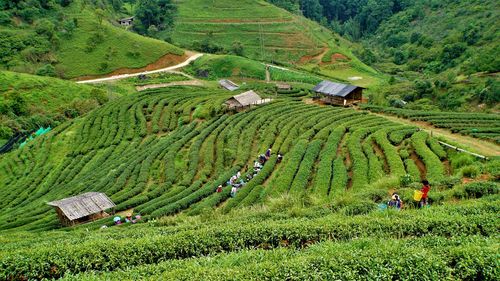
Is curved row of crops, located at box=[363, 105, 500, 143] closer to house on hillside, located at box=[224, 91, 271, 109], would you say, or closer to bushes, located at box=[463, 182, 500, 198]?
bushes, located at box=[463, 182, 500, 198]

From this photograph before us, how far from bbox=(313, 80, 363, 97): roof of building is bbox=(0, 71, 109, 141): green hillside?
1511 inches

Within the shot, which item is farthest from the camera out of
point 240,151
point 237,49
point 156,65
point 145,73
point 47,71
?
point 237,49

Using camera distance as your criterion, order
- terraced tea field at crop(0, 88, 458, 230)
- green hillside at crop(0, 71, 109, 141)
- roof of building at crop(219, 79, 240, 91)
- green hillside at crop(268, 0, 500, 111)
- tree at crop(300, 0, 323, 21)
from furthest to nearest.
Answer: tree at crop(300, 0, 323, 21) → roof of building at crop(219, 79, 240, 91) → green hillside at crop(0, 71, 109, 141) → green hillside at crop(268, 0, 500, 111) → terraced tea field at crop(0, 88, 458, 230)

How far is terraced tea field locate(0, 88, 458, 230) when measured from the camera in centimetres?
2961

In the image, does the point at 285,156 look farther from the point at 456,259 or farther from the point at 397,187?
the point at 456,259

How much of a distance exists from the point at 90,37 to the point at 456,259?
90972mm

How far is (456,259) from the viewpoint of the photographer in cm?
1306

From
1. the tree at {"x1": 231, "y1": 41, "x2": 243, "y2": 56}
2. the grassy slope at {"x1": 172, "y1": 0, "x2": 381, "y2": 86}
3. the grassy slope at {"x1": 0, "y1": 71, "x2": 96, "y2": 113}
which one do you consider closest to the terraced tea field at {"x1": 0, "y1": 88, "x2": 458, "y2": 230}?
the grassy slope at {"x1": 0, "y1": 71, "x2": 96, "y2": 113}

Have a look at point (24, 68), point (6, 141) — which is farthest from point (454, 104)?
point (24, 68)

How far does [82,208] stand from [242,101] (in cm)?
2639

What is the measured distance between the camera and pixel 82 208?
29.8m

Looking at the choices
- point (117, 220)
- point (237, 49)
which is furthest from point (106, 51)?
point (117, 220)

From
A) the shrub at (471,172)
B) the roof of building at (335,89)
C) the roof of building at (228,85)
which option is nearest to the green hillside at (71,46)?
the roof of building at (228,85)

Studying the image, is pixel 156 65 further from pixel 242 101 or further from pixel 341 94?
pixel 341 94
